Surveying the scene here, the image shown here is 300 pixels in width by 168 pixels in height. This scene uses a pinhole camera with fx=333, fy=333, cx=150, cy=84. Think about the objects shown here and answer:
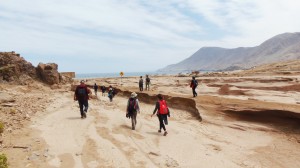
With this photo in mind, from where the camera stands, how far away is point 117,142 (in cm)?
1382

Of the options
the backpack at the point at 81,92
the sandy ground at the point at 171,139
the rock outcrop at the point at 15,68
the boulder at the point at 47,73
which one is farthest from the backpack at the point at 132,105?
the boulder at the point at 47,73

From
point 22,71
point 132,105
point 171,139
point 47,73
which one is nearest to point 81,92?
point 132,105

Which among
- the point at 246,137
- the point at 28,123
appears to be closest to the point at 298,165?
the point at 246,137

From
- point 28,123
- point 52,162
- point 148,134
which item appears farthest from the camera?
point 28,123

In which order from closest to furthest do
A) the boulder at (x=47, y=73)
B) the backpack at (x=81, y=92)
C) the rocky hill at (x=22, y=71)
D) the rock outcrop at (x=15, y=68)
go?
the backpack at (x=81, y=92), the rock outcrop at (x=15, y=68), the rocky hill at (x=22, y=71), the boulder at (x=47, y=73)

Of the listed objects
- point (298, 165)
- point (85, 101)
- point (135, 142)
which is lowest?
point (298, 165)

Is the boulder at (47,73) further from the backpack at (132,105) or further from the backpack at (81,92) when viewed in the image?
the backpack at (132,105)

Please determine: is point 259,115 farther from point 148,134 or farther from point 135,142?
point 135,142

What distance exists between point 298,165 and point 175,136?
17.9 ft

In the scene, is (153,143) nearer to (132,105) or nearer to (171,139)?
(171,139)

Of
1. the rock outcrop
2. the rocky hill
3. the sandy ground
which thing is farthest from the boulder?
the sandy ground

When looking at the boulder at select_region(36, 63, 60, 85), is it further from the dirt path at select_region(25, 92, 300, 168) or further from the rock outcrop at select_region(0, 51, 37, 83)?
the dirt path at select_region(25, 92, 300, 168)

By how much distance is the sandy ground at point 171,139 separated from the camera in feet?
38.4

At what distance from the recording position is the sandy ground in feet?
38.4
